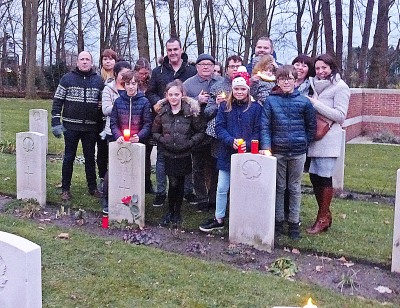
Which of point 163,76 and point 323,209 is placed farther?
point 163,76

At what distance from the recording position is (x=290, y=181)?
235 inches

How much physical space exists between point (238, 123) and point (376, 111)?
14.9 m

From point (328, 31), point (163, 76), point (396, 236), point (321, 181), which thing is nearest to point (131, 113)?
point (163, 76)

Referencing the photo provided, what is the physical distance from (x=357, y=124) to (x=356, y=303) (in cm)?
1552

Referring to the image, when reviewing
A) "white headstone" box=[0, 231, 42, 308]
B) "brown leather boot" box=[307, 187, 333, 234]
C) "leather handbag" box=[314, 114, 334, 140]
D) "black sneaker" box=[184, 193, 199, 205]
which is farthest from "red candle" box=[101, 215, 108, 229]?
"white headstone" box=[0, 231, 42, 308]

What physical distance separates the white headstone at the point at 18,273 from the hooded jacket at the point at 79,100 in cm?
414

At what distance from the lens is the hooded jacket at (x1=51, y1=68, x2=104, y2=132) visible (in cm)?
720

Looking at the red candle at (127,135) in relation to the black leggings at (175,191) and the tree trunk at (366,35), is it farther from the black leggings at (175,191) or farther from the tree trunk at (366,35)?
the tree trunk at (366,35)

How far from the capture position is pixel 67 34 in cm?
4350

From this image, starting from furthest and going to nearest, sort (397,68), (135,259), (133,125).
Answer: (397,68)
(133,125)
(135,259)

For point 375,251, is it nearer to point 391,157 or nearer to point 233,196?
point 233,196

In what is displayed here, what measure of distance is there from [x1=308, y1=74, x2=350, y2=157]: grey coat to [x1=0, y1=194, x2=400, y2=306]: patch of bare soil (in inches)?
43.6

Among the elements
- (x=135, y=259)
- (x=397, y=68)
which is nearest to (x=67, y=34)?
(x=397, y=68)

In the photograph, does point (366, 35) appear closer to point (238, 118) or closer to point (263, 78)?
point (263, 78)
